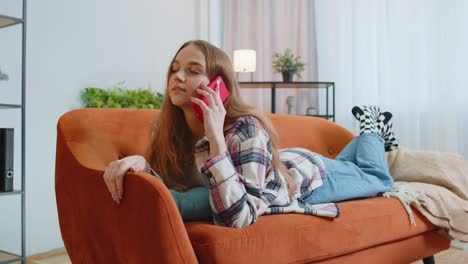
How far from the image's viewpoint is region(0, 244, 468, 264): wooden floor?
2682 millimetres

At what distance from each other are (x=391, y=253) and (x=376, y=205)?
191mm

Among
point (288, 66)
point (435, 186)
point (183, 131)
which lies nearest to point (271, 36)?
point (288, 66)

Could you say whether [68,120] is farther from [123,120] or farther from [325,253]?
[325,253]

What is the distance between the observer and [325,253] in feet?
4.99

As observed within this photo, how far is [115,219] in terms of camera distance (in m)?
1.34

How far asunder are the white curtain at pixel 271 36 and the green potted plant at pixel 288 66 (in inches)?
8.2

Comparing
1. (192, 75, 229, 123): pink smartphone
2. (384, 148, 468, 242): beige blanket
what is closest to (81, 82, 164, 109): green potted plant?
(384, 148, 468, 242): beige blanket

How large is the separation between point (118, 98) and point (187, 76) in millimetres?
1711

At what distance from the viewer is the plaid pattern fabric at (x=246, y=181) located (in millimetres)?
1275

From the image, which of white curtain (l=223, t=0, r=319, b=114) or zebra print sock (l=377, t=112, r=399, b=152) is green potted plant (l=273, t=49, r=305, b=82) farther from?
zebra print sock (l=377, t=112, r=399, b=152)

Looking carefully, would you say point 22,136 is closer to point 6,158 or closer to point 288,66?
point 6,158

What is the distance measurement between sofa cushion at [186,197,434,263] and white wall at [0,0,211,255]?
1.82 m

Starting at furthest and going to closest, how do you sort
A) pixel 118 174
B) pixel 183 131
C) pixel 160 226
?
pixel 183 131
pixel 118 174
pixel 160 226

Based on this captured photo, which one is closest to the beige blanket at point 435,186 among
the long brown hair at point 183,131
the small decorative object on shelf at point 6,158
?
the long brown hair at point 183,131
